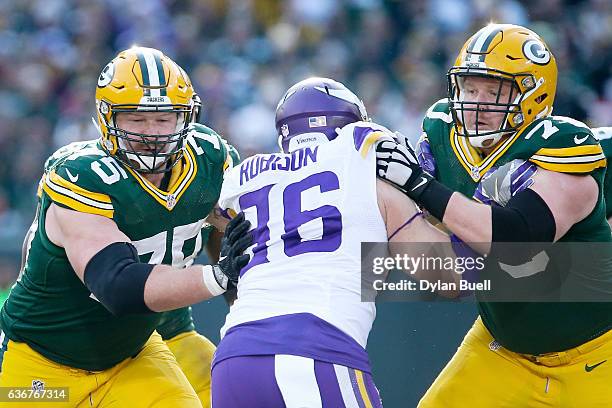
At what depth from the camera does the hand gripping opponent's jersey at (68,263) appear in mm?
4324

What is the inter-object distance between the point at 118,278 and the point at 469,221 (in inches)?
52.7

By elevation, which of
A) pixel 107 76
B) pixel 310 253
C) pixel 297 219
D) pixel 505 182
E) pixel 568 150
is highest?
pixel 107 76

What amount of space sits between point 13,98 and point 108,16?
1300 mm

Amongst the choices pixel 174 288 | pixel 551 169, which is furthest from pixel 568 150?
pixel 174 288

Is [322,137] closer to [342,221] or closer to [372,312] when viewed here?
[342,221]

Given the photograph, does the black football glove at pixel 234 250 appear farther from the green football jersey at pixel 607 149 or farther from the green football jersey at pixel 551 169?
the green football jersey at pixel 607 149

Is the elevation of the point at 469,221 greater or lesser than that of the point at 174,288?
greater

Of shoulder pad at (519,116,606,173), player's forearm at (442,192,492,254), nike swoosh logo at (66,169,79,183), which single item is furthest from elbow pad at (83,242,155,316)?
shoulder pad at (519,116,606,173)

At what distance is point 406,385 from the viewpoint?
19.2 ft

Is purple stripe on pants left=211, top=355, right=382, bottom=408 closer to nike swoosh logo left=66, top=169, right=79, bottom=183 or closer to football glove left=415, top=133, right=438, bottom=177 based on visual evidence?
nike swoosh logo left=66, top=169, right=79, bottom=183

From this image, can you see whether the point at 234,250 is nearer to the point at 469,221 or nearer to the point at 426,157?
the point at 469,221

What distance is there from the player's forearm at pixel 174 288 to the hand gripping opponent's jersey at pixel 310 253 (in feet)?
0.77

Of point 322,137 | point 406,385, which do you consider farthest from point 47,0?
point 322,137

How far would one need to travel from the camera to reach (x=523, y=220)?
3.93 meters
